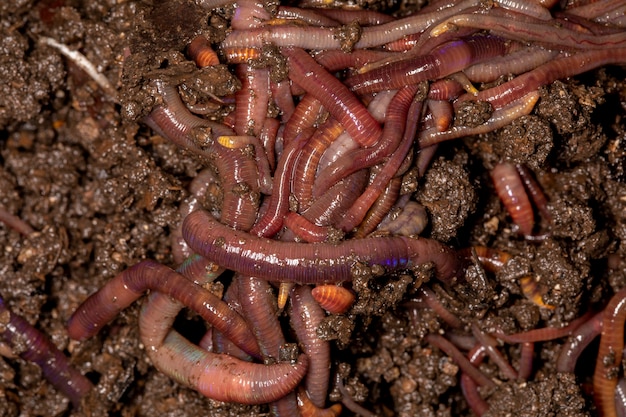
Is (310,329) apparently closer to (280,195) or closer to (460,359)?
(280,195)

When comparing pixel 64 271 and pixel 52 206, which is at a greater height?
pixel 52 206

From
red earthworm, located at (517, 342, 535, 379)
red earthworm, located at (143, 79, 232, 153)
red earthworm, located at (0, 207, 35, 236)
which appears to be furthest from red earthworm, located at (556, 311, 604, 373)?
red earthworm, located at (0, 207, 35, 236)

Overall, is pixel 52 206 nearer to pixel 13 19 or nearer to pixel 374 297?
pixel 13 19

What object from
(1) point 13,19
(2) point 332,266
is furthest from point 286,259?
(1) point 13,19

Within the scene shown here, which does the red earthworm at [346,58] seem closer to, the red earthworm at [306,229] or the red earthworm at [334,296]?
the red earthworm at [306,229]

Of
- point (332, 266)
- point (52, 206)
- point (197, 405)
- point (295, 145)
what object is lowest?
point (197, 405)
